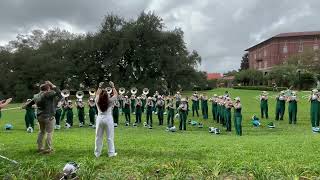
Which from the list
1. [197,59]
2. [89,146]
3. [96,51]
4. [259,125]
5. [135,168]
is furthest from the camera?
[197,59]

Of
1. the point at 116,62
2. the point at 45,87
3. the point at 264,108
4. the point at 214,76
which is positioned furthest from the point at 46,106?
the point at 214,76

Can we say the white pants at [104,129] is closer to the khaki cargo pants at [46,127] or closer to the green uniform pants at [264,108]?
the khaki cargo pants at [46,127]

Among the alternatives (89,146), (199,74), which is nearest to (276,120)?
(89,146)

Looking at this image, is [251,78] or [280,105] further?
[251,78]

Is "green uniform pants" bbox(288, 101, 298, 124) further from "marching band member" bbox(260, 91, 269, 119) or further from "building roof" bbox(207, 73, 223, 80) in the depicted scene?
"building roof" bbox(207, 73, 223, 80)

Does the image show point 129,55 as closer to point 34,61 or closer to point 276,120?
point 34,61

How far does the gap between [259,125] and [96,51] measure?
41306mm

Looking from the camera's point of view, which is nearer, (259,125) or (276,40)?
(259,125)

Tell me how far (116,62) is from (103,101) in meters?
51.5

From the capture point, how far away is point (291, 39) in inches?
4109

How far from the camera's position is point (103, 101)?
1138cm

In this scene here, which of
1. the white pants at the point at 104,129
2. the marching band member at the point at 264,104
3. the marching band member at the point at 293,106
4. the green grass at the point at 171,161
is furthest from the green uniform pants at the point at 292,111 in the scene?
the white pants at the point at 104,129

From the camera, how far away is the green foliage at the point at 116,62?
62656 mm

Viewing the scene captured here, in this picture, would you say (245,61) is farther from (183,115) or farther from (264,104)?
(183,115)
